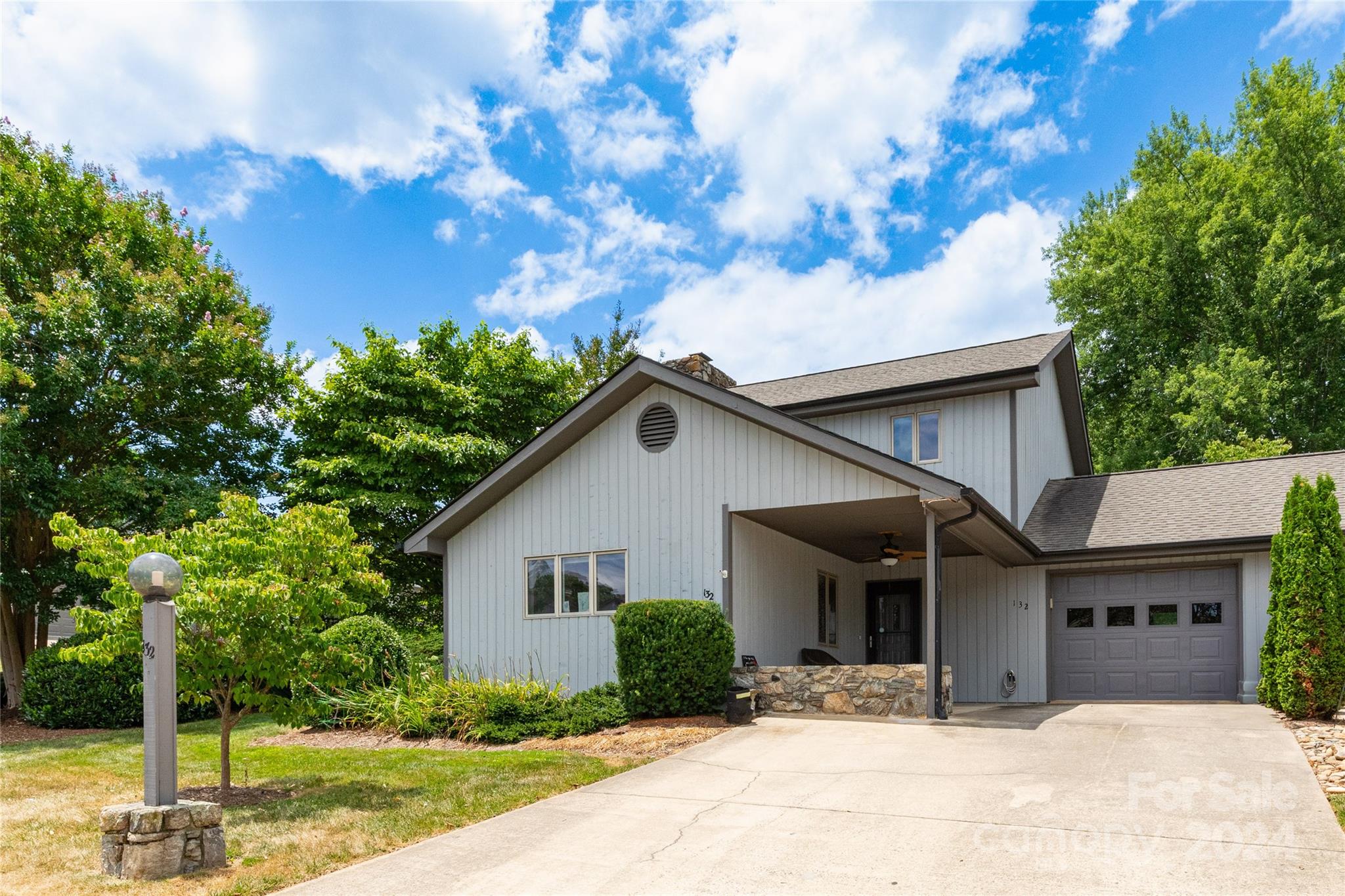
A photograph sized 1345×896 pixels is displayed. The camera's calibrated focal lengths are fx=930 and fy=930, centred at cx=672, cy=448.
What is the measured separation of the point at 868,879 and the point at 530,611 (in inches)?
357

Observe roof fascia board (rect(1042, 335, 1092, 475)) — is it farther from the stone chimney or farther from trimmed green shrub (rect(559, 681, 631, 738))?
trimmed green shrub (rect(559, 681, 631, 738))

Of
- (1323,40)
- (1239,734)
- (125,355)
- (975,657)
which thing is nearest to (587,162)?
(125,355)

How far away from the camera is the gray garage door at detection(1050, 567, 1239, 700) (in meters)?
13.5

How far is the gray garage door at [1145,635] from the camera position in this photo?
13477 millimetres

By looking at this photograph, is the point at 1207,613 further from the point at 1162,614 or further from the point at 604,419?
the point at 604,419

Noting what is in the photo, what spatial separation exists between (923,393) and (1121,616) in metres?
4.54

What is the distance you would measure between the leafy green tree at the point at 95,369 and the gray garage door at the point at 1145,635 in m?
14.9

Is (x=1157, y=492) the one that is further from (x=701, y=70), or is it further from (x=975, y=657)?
(x=701, y=70)

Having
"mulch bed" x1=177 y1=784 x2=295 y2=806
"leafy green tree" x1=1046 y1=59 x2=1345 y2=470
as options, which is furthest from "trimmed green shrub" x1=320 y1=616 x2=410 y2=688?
"leafy green tree" x1=1046 y1=59 x2=1345 y2=470

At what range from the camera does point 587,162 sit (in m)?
17.0

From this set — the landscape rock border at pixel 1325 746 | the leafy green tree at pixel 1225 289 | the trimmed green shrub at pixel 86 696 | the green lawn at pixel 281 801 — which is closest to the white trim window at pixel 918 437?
the landscape rock border at pixel 1325 746

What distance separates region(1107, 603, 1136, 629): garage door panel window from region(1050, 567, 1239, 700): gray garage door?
0.03ft

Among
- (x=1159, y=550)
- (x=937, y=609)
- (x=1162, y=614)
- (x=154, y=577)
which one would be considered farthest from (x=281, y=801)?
(x=1162, y=614)

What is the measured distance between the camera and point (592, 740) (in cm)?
1004
